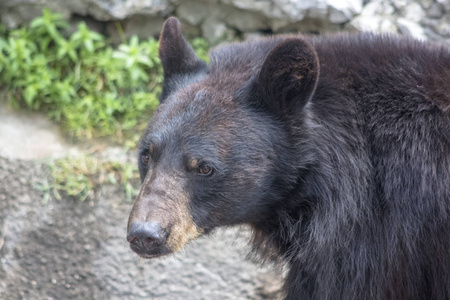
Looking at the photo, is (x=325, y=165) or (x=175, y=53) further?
(x=175, y=53)

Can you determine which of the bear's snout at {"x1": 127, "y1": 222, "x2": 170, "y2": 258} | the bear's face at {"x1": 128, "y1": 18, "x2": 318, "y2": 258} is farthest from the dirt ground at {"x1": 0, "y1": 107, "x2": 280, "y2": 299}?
the bear's snout at {"x1": 127, "y1": 222, "x2": 170, "y2": 258}

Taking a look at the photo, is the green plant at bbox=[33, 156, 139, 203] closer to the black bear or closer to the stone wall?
the stone wall

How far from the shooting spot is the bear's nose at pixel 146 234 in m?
3.23

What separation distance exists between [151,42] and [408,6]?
2.67 meters

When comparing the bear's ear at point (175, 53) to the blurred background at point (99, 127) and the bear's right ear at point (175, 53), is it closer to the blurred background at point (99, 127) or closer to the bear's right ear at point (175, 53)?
the bear's right ear at point (175, 53)

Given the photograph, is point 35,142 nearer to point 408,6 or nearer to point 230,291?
point 230,291

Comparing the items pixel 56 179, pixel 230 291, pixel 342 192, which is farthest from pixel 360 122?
pixel 56 179

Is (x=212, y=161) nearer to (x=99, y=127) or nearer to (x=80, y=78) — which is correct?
(x=99, y=127)

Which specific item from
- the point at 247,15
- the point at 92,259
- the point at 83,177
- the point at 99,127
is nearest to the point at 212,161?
the point at 92,259

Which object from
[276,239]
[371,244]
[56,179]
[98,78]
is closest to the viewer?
[371,244]

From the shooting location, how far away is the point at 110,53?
20.6 feet

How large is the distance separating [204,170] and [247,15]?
325 centimetres

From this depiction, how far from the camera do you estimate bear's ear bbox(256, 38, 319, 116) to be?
10.8ft

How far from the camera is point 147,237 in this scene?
10.6ft
